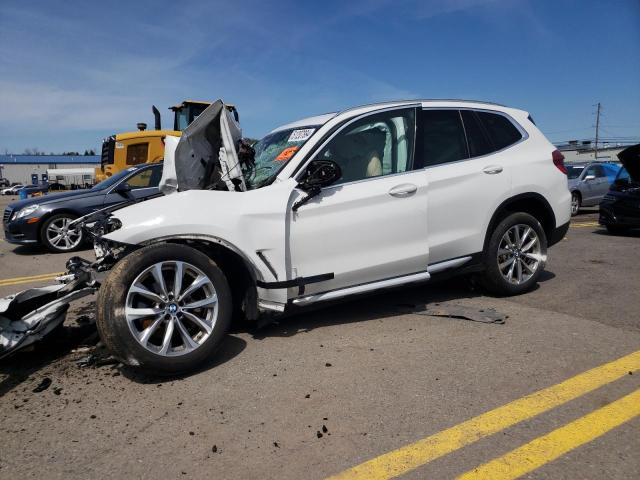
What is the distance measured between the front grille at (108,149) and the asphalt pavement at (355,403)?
10579mm

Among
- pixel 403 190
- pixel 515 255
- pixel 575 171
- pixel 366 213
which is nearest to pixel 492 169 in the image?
pixel 515 255

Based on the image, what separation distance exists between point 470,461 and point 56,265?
24.2ft

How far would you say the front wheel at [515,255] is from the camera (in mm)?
4508

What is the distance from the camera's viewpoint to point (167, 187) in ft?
13.3

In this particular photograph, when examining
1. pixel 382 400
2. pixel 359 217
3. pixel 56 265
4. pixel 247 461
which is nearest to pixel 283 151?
pixel 359 217

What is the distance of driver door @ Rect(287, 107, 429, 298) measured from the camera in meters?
3.60

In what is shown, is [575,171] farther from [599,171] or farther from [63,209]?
[63,209]

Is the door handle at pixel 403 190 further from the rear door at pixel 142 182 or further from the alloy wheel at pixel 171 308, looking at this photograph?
the rear door at pixel 142 182

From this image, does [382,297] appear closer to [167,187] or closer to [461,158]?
[461,158]

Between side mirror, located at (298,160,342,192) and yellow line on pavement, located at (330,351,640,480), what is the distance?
194cm

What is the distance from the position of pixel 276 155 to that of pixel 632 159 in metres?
7.33

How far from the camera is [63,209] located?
8.88 metres

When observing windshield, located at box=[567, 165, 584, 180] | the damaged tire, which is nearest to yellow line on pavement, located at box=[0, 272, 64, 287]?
the damaged tire

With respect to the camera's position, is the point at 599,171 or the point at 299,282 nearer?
the point at 299,282
